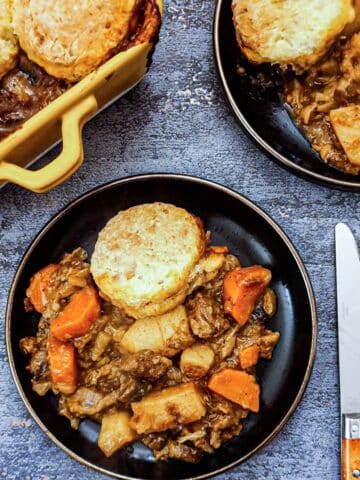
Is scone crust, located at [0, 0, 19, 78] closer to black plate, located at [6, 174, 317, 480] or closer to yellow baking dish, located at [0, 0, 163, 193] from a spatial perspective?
yellow baking dish, located at [0, 0, 163, 193]

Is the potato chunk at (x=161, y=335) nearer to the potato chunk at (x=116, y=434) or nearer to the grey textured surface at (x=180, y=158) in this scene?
the potato chunk at (x=116, y=434)

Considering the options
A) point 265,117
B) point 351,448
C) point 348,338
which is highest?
point 265,117

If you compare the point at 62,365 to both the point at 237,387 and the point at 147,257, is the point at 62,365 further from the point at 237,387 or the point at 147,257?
the point at 237,387

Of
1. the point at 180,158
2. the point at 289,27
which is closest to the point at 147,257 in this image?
the point at 180,158

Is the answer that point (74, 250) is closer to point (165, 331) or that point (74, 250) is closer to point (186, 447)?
point (165, 331)

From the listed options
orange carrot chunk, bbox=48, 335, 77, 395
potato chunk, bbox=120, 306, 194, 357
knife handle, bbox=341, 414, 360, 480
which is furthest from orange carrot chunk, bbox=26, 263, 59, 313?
knife handle, bbox=341, 414, 360, 480

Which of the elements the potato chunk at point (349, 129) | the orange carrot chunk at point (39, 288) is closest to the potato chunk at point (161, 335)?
the orange carrot chunk at point (39, 288)
